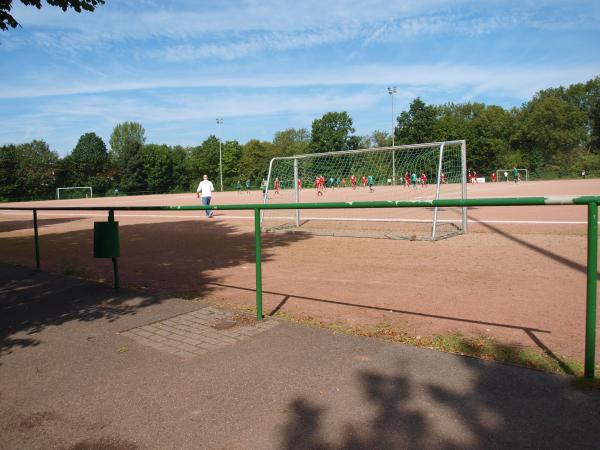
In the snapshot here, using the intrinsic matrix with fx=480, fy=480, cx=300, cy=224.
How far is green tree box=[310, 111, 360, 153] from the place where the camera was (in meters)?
85.6

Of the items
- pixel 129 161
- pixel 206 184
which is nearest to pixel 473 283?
pixel 206 184

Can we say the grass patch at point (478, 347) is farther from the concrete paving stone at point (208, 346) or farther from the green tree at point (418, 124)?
the green tree at point (418, 124)

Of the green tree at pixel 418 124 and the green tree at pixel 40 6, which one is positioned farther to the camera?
the green tree at pixel 418 124

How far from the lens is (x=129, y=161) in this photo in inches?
2894

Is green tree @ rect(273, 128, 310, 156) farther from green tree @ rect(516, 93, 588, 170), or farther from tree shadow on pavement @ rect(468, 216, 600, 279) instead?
tree shadow on pavement @ rect(468, 216, 600, 279)

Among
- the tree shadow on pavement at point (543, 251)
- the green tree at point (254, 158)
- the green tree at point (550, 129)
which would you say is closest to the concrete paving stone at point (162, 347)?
the tree shadow on pavement at point (543, 251)

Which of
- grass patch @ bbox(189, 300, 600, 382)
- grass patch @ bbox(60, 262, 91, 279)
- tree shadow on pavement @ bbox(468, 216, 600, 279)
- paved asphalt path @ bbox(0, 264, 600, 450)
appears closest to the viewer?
paved asphalt path @ bbox(0, 264, 600, 450)

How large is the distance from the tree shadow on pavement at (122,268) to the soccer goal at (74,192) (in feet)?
153

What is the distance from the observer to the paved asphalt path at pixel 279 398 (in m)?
2.77

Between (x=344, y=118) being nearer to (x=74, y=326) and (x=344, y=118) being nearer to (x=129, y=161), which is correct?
(x=129, y=161)

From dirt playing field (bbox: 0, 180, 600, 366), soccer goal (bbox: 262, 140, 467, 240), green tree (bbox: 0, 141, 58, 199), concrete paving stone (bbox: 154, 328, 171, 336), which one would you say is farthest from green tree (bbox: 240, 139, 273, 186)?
concrete paving stone (bbox: 154, 328, 171, 336)

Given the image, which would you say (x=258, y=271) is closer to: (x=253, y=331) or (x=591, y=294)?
(x=253, y=331)

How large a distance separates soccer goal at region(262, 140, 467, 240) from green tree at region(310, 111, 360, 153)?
61203 mm

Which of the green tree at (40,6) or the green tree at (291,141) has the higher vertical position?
the green tree at (291,141)
